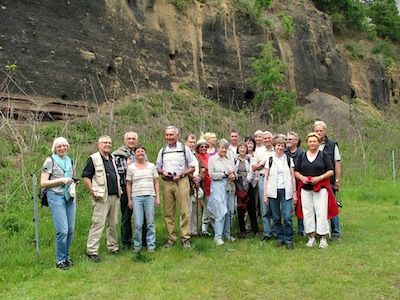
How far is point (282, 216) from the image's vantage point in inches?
325

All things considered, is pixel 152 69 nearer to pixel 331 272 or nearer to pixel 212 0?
pixel 212 0

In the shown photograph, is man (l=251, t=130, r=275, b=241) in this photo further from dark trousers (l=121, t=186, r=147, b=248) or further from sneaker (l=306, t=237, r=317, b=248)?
dark trousers (l=121, t=186, r=147, b=248)

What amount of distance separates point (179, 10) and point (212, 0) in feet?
8.16

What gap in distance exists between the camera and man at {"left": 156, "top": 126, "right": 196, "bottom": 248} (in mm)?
8094

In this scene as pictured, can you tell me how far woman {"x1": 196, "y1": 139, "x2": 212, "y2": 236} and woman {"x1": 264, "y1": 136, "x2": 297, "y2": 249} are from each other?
103 cm

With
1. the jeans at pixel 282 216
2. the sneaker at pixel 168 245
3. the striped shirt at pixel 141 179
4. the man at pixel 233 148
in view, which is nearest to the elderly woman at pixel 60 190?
the striped shirt at pixel 141 179

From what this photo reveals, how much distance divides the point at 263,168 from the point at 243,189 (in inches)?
22.3

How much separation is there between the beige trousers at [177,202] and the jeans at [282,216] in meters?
1.40

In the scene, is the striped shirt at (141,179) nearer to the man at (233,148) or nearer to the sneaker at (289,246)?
the man at (233,148)

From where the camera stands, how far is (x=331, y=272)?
6.49 m

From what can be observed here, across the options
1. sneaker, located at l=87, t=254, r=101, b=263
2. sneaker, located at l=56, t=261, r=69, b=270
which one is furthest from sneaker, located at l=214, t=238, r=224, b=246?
sneaker, located at l=56, t=261, r=69, b=270

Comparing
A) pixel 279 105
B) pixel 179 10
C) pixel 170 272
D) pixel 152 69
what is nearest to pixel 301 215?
pixel 170 272

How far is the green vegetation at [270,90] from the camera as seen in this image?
2475 centimetres

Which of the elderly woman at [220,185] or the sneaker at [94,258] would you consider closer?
the sneaker at [94,258]
